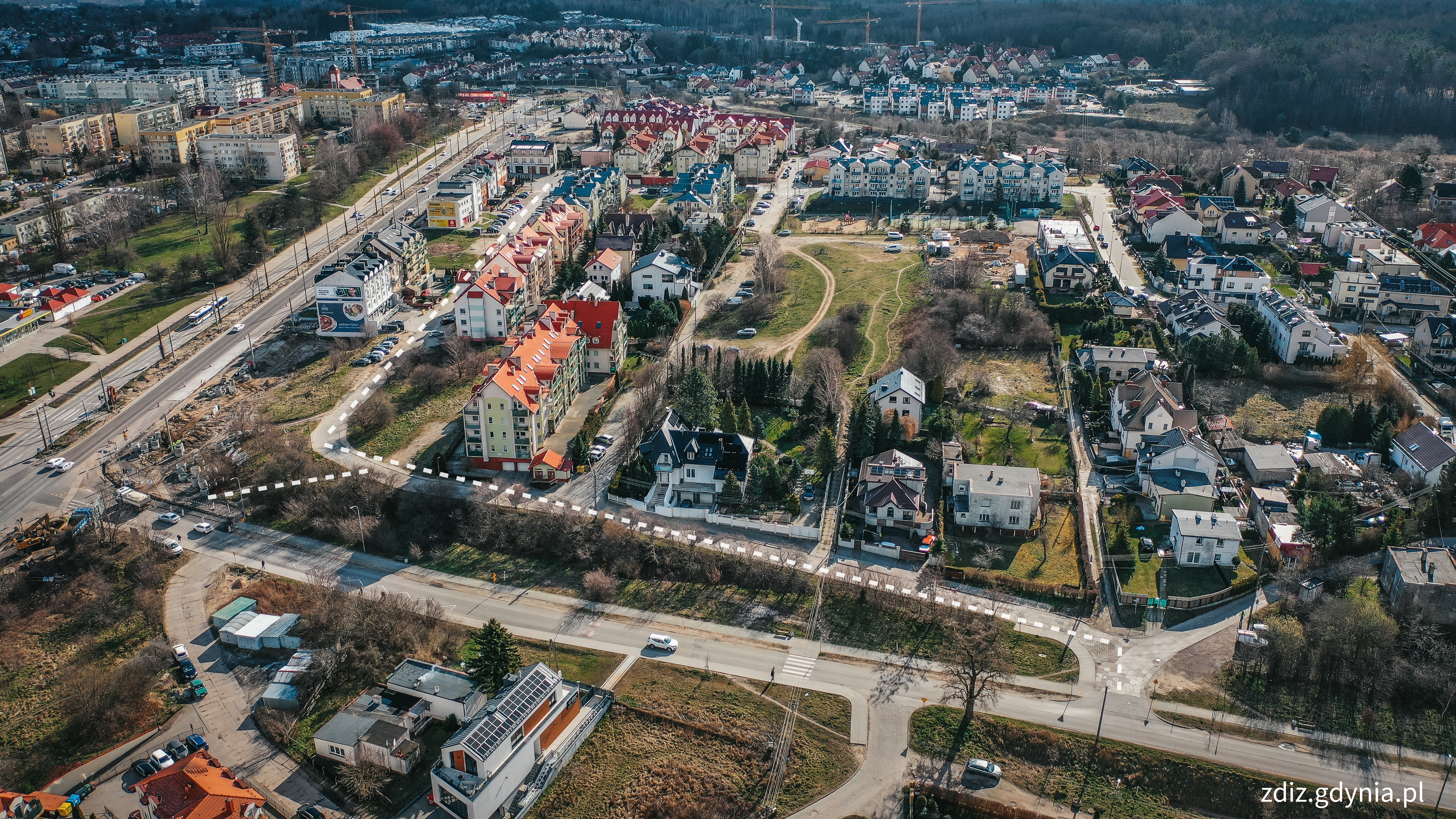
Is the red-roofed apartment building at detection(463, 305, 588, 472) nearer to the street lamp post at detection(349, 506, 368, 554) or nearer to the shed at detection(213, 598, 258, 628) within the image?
the street lamp post at detection(349, 506, 368, 554)

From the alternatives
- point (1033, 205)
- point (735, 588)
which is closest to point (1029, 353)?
point (735, 588)

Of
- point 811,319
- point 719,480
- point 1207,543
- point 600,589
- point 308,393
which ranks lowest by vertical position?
point 600,589

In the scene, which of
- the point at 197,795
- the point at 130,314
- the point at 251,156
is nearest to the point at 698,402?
the point at 197,795

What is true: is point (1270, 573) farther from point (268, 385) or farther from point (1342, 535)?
point (268, 385)

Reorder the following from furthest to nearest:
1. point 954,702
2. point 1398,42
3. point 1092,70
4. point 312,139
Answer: point 1092,70, point 1398,42, point 312,139, point 954,702

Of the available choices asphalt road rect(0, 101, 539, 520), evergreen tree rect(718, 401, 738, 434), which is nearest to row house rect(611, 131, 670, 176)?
asphalt road rect(0, 101, 539, 520)


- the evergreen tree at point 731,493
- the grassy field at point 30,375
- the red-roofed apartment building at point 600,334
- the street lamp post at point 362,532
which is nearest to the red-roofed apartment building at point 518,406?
the red-roofed apartment building at point 600,334

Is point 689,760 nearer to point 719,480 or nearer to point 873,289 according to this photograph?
point 719,480
